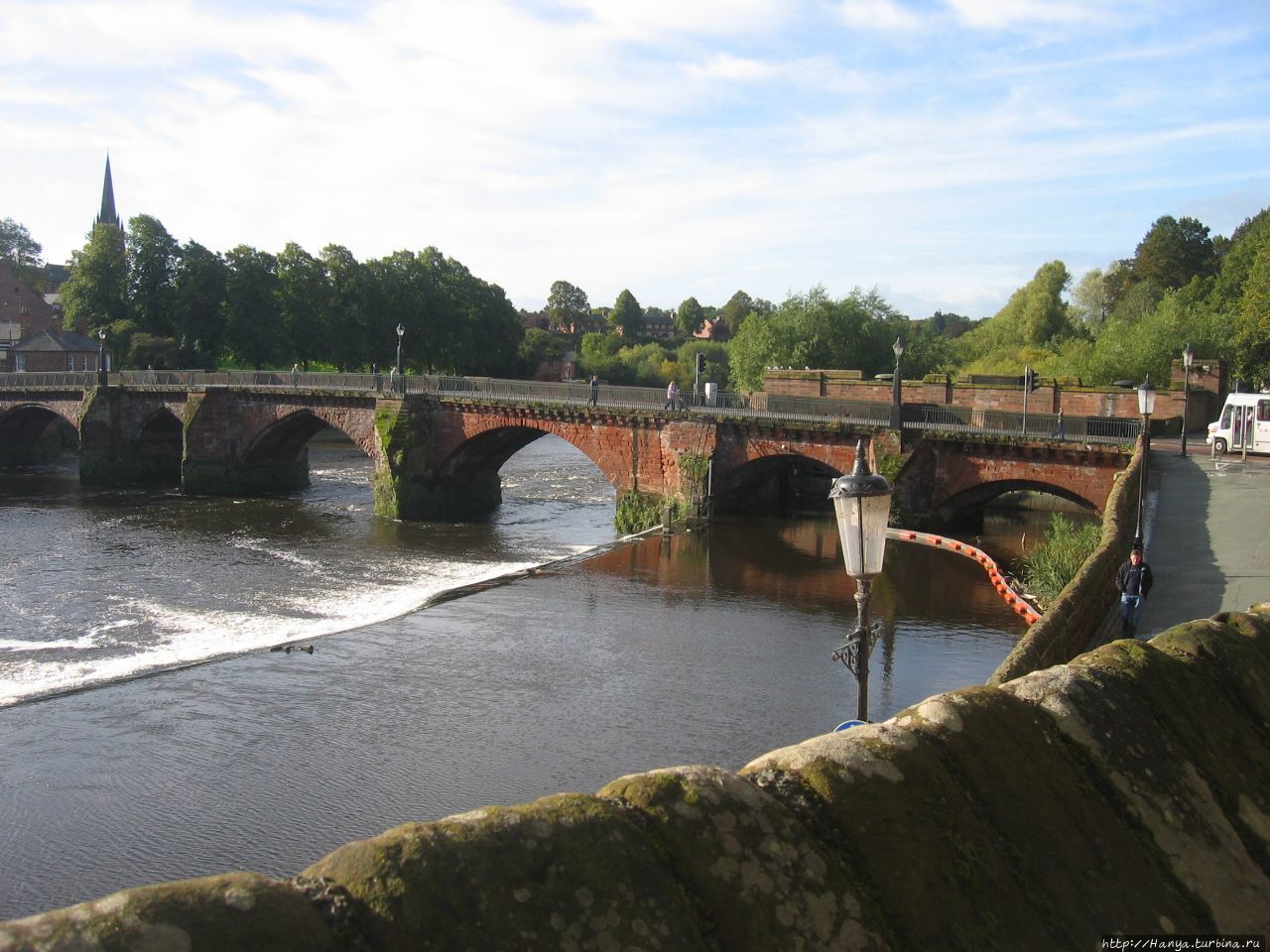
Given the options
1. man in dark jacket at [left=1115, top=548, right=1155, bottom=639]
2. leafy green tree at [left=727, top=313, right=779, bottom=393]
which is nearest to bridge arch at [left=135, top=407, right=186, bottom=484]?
leafy green tree at [left=727, top=313, right=779, bottom=393]

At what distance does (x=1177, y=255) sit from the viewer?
79.5 metres

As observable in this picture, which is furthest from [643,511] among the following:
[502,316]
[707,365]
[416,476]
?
[707,365]

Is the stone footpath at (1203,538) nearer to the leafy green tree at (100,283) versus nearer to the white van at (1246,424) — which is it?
the white van at (1246,424)

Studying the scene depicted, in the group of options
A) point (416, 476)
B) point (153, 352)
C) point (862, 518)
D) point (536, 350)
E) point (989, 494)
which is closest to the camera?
point (862, 518)

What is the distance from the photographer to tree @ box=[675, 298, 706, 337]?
612 feet

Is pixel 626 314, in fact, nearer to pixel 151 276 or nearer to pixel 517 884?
pixel 151 276

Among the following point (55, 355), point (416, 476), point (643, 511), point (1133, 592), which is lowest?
point (643, 511)

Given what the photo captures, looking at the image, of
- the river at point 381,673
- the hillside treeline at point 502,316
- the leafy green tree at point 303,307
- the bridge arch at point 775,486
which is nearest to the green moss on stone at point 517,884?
the river at point 381,673

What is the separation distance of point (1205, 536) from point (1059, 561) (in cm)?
312

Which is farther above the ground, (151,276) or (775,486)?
(151,276)

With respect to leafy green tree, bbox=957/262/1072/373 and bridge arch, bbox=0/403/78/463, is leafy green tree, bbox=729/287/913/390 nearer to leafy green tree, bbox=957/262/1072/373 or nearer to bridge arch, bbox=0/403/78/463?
leafy green tree, bbox=957/262/1072/373

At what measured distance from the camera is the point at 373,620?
2369cm

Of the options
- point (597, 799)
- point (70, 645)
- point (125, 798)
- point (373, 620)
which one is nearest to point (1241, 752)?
point (597, 799)

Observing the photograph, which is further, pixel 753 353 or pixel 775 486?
pixel 753 353
